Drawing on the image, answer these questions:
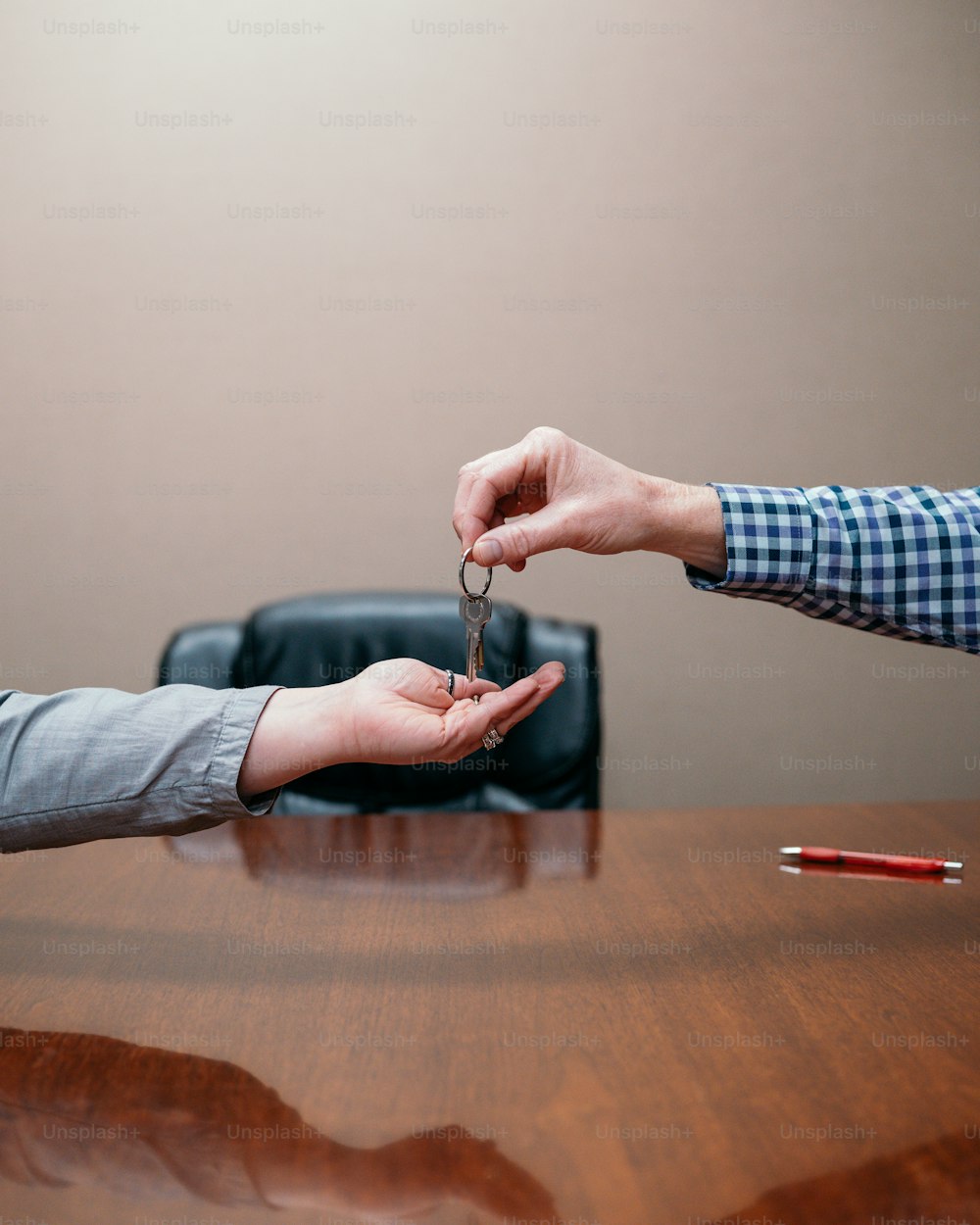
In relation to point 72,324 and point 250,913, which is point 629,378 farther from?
point 250,913

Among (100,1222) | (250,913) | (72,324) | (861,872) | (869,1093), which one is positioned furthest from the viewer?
(72,324)

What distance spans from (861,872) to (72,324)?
2381 mm

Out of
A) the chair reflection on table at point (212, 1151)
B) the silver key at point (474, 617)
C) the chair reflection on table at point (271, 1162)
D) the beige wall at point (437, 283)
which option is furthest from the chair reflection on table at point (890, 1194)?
the beige wall at point (437, 283)

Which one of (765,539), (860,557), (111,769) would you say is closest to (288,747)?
(111,769)

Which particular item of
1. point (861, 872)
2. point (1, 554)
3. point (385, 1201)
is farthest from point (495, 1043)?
point (1, 554)

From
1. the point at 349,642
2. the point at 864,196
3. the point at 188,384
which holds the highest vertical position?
the point at 864,196

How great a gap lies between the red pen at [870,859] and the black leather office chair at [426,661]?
0.57 m

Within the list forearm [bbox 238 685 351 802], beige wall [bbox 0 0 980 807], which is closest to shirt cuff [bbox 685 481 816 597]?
forearm [bbox 238 685 351 802]

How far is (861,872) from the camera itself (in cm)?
137

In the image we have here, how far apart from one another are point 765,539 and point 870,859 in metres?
0.46

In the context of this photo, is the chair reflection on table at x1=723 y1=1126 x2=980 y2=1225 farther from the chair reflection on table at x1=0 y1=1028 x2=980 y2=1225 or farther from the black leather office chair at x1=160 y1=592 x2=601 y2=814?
the black leather office chair at x1=160 y1=592 x2=601 y2=814

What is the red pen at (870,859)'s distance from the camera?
4.50 ft

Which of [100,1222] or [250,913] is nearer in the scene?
[100,1222]

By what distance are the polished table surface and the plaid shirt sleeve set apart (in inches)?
13.2
